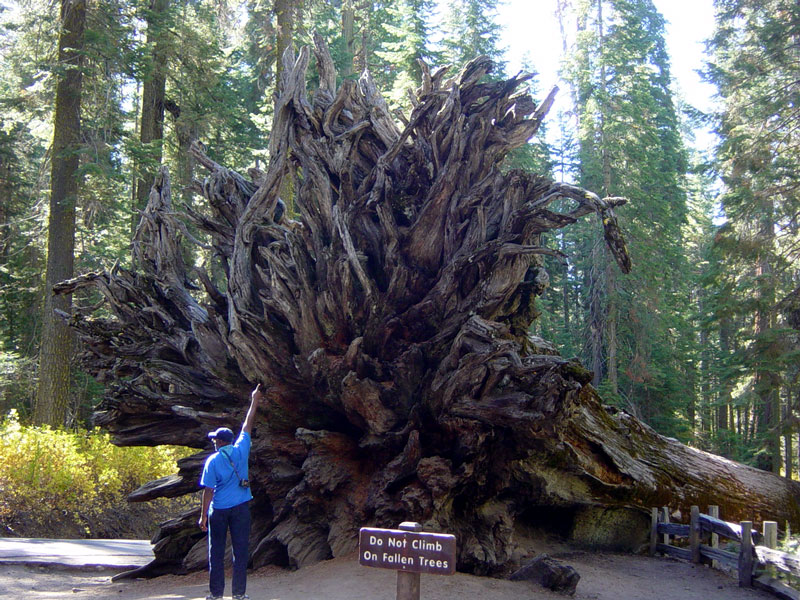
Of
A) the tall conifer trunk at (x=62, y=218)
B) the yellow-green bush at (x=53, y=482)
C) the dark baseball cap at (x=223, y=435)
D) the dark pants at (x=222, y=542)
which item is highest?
the tall conifer trunk at (x=62, y=218)

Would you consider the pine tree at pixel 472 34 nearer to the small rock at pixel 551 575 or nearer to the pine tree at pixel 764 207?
the pine tree at pixel 764 207

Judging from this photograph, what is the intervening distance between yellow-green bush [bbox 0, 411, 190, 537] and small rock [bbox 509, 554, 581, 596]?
8.46m

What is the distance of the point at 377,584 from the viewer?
728cm

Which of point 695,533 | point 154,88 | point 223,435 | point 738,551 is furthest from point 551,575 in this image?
point 154,88

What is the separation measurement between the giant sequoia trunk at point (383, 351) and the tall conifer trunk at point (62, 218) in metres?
5.87

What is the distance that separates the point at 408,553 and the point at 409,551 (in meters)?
0.02

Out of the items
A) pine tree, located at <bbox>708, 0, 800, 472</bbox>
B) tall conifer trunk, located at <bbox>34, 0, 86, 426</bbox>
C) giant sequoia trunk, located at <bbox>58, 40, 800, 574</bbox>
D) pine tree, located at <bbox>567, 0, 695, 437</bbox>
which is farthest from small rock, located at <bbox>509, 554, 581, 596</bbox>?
pine tree, located at <bbox>567, 0, 695, 437</bbox>

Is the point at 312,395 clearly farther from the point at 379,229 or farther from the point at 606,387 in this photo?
the point at 606,387

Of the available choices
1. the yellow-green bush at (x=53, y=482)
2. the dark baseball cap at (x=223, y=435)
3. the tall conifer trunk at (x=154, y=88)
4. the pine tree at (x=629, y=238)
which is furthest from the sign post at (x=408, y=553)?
the pine tree at (x=629, y=238)

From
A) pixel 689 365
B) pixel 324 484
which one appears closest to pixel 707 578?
pixel 324 484

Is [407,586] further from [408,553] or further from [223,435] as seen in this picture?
[223,435]

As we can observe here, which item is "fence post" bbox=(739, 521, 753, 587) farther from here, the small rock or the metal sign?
the metal sign

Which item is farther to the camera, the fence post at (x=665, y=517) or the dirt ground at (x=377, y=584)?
the fence post at (x=665, y=517)

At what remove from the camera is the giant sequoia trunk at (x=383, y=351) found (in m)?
8.43
